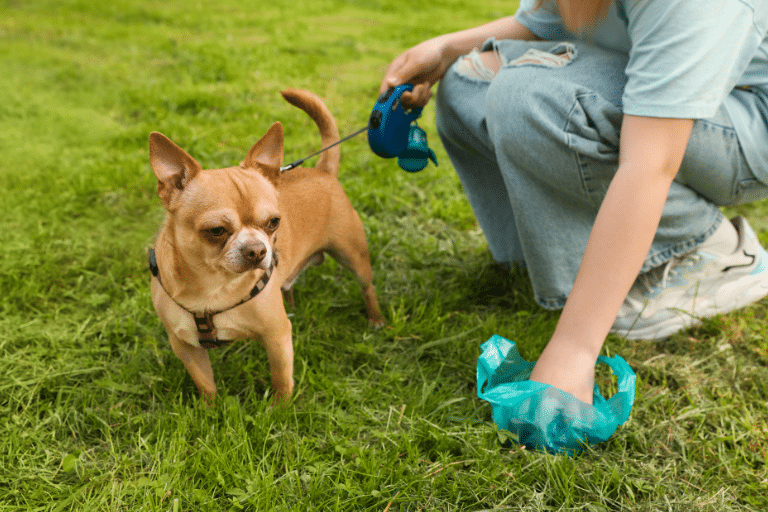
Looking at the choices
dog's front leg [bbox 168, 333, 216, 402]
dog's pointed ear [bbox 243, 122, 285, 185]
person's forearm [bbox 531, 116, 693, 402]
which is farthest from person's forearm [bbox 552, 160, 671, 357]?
dog's front leg [bbox 168, 333, 216, 402]

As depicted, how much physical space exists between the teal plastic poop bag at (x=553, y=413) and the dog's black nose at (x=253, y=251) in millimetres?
725

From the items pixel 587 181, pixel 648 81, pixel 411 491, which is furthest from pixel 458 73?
pixel 411 491

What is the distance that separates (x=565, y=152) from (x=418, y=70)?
70 cm

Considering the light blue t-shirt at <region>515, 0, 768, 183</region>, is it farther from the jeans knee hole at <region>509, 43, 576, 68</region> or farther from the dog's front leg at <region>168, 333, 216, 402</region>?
the dog's front leg at <region>168, 333, 216, 402</region>

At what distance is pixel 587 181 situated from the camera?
1.87 m

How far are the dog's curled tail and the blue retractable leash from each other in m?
0.07

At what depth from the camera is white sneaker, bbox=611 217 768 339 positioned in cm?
214

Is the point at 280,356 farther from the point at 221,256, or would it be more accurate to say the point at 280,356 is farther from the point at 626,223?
the point at 626,223

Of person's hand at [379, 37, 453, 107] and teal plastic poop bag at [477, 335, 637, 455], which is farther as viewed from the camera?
person's hand at [379, 37, 453, 107]

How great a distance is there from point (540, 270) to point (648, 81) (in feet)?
2.44

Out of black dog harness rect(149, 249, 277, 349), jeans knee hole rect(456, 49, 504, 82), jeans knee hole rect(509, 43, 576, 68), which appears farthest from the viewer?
jeans knee hole rect(456, 49, 504, 82)

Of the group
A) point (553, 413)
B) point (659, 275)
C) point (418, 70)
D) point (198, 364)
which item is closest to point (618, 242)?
point (553, 413)

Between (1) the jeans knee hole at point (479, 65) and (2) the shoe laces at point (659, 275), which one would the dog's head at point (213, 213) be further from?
(2) the shoe laces at point (659, 275)

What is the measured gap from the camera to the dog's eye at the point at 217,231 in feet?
4.94
